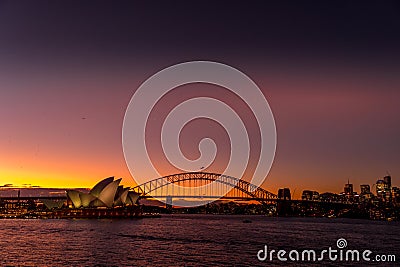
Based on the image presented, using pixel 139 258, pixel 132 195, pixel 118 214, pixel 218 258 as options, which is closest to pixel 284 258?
pixel 218 258

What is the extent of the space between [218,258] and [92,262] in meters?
9.20

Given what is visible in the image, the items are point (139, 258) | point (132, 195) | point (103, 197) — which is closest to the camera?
point (139, 258)

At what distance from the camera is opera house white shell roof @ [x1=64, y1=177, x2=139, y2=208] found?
112 m

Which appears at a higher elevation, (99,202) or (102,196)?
(102,196)

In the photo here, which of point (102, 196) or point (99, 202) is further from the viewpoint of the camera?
point (99, 202)

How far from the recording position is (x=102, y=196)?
374 ft

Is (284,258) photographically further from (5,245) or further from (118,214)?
(118,214)

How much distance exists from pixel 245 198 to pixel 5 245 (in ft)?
292

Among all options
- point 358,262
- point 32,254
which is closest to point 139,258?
point 32,254

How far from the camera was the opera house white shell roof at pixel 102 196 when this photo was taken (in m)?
112

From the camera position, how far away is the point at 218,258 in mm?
37125

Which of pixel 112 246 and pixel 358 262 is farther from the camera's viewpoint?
pixel 112 246

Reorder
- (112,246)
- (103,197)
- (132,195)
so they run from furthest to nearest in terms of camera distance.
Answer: (132,195), (103,197), (112,246)

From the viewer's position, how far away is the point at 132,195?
452ft
